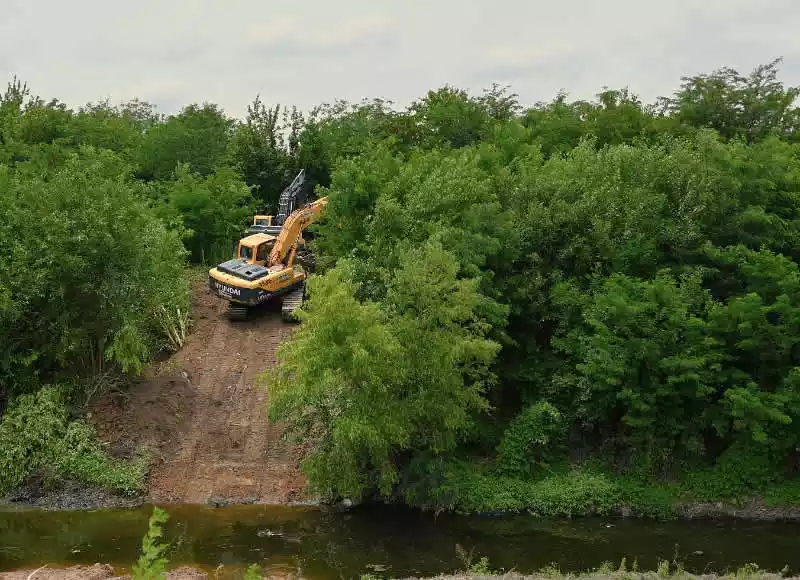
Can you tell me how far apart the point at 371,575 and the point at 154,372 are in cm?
1194

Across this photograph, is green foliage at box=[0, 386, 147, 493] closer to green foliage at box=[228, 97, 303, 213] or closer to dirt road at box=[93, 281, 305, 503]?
dirt road at box=[93, 281, 305, 503]

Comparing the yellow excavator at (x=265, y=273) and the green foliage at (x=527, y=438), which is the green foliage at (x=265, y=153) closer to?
the yellow excavator at (x=265, y=273)

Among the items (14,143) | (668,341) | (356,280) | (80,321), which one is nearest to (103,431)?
(80,321)

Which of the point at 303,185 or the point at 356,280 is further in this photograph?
the point at 303,185

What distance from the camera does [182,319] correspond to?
→ 97.5 feet

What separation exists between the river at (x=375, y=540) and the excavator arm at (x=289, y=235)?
10.7 meters

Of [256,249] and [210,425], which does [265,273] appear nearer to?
[256,249]

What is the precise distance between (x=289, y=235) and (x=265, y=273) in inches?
71.0

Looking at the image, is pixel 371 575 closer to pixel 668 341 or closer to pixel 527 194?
pixel 668 341

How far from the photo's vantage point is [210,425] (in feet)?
83.9

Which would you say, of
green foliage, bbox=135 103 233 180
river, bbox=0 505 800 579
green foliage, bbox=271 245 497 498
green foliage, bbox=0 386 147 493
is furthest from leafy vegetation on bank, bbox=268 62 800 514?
green foliage, bbox=135 103 233 180

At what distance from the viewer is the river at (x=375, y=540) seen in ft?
63.9

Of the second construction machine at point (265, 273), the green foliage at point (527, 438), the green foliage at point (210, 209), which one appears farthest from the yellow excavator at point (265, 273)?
the green foliage at point (527, 438)

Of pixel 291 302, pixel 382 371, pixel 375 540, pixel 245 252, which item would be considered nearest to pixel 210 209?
pixel 245 252
